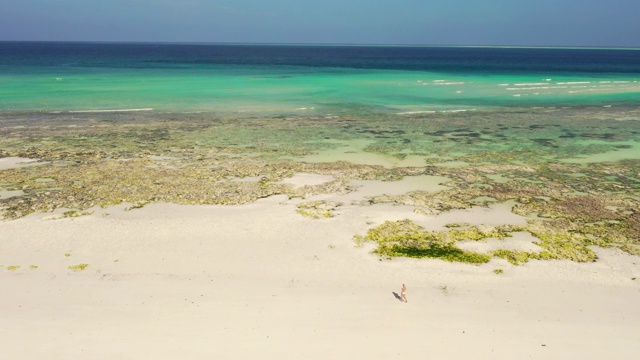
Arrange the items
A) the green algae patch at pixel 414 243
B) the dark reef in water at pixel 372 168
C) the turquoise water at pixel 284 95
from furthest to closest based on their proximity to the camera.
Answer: the turquoise water at pixel 284 95 < the dark reef in water at pixel 372 168 < the green algae patch at pixel 414 243

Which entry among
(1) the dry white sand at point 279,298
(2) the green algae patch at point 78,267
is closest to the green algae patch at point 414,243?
(1) the dry white sand at point 279,298

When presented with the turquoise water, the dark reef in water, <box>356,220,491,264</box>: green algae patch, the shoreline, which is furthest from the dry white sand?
the turquoise water

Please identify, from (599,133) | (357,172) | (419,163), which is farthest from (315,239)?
(599,133)

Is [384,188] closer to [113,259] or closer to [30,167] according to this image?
[113,259]

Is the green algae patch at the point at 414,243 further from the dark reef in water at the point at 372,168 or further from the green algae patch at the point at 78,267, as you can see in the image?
the green algae patch at the point at 78,267

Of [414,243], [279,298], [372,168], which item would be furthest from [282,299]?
[372,168]

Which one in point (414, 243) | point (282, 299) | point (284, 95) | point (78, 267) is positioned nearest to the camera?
point (282, 299)

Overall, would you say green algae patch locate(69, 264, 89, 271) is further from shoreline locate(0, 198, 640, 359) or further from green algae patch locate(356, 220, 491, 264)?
green algae patch locate(356, 220, 491, 264)

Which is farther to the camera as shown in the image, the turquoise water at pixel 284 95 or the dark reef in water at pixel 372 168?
the turquoise water at pixel 284 95

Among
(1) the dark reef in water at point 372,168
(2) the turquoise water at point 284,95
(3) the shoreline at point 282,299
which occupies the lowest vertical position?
(3) the shoreline at point 282,299

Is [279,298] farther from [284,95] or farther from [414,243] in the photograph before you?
[284,95]
